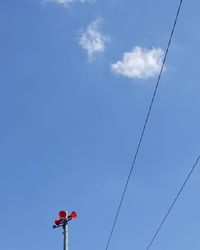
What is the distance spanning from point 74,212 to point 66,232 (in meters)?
0.96

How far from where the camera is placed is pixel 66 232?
2428 cm

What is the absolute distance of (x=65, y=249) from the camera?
2392 cm

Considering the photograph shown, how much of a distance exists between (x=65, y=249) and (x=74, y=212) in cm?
149

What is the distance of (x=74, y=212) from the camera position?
2395 cm

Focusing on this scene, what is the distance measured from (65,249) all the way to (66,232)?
70 cm
